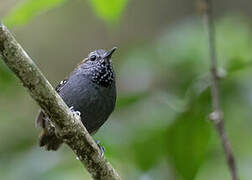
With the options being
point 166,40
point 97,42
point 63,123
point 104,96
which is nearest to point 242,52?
point 166,40

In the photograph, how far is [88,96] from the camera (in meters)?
4.33

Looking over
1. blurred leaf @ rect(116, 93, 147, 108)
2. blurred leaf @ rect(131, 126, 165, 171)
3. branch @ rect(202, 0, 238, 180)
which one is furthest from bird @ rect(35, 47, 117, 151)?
branch @ rect(202, 0, 238, 180)

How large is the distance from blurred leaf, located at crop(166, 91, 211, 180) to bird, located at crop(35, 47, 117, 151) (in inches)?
33.2

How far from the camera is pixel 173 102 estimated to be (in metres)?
3.78

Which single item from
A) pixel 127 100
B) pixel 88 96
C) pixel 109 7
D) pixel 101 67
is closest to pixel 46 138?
pixel 88 96

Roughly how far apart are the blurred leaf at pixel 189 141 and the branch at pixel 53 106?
0.40 meters

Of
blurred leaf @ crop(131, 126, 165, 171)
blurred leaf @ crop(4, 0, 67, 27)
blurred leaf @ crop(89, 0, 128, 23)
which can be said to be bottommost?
blurred leaf @ crop(131, 126, 165, 171)

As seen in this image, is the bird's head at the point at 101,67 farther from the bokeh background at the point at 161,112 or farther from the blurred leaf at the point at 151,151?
the blurred leaf at the point at 151,151

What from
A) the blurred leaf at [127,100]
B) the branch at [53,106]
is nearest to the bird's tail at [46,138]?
the blurred leaf at [127,100]

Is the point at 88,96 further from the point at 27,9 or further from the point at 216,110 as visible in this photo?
the point at 216,110

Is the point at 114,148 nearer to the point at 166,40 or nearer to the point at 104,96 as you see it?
the point at 104,96

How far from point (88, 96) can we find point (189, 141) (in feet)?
3.77

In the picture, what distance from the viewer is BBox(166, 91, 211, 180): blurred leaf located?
334 cm

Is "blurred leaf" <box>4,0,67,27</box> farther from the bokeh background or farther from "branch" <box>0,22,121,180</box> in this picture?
"branch" <box>0,22,121,180</box>
